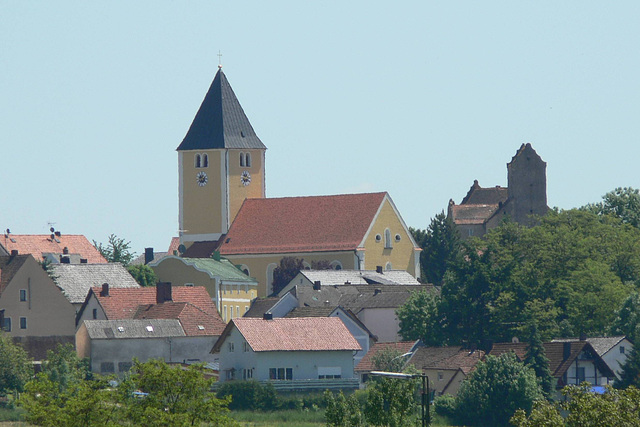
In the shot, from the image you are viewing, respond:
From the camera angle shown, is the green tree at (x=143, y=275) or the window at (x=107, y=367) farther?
the green tree at (x=143, y=275)

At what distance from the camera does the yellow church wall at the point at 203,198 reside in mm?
122500

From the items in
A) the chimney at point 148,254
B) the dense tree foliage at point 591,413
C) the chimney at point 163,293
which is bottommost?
the dense tree foliage at point 591,413

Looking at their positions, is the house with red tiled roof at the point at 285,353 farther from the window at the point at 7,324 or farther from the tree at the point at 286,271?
the tree at the point at 286,271

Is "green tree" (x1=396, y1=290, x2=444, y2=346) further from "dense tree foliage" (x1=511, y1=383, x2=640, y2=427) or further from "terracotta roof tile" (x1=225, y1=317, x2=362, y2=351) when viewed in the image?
"dense tree foliage" (x1=511, y1=383, x2=640, y2=427)

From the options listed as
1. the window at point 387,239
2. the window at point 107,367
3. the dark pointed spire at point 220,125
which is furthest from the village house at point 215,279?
the window at point 107,367

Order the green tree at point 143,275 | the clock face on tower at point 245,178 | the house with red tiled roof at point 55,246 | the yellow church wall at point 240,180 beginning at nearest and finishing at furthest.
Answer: the green tree at point 143,275
the house with red tiled roof at point 55,246
the yellow church wall at point 240,180
the clock face on tower at point 245,178

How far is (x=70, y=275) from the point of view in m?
96.3

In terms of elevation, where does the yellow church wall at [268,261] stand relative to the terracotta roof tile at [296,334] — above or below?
above

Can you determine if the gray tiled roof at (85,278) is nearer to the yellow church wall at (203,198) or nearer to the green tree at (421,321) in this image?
the green tree at (421,321)

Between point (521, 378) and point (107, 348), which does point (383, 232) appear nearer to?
point (107, 348)

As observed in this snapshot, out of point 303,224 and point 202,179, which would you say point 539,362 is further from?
point 202,179

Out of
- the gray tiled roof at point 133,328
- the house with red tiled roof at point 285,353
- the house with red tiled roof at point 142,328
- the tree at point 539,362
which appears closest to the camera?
the tree at point 539,362

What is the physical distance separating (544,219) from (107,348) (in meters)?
29.6

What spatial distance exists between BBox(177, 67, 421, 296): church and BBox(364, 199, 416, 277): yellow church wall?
0.20 feet
